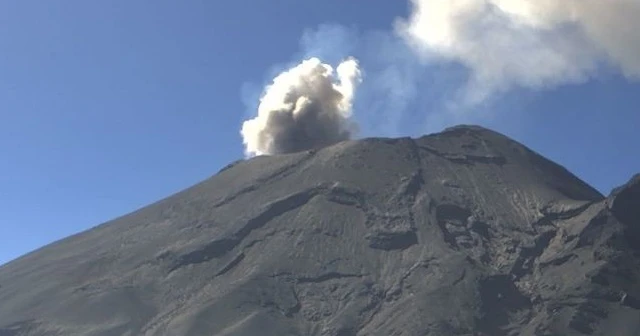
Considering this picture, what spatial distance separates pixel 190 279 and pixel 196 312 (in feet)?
61.4

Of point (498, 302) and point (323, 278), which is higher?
point (323, 278)

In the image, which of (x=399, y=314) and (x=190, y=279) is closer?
(x=399, y=314)

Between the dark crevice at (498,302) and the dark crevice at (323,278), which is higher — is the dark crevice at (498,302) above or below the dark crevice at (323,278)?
below

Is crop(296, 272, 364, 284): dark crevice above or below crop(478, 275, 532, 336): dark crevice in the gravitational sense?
above

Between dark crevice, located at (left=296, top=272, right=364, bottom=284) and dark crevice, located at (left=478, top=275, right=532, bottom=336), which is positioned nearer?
dark crevice, located at (left=478, top=275, right=532, bottom=336)

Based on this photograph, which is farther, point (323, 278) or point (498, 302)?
point (323, 278)

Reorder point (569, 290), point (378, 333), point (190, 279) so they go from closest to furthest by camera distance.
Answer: point (378, 333) < point (569, 290) < point (190, 279)

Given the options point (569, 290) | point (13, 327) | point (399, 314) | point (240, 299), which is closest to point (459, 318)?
point (399, 314)

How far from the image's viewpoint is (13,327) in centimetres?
18388

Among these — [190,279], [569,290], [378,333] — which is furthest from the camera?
[190,279]

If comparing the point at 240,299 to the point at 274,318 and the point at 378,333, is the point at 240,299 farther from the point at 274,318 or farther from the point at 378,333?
the point at 378,333

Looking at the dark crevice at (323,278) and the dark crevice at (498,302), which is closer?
the dark crevice at (498,302)

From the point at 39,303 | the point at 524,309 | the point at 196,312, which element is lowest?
the point at 524,309

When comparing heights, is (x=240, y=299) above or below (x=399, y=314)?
above
